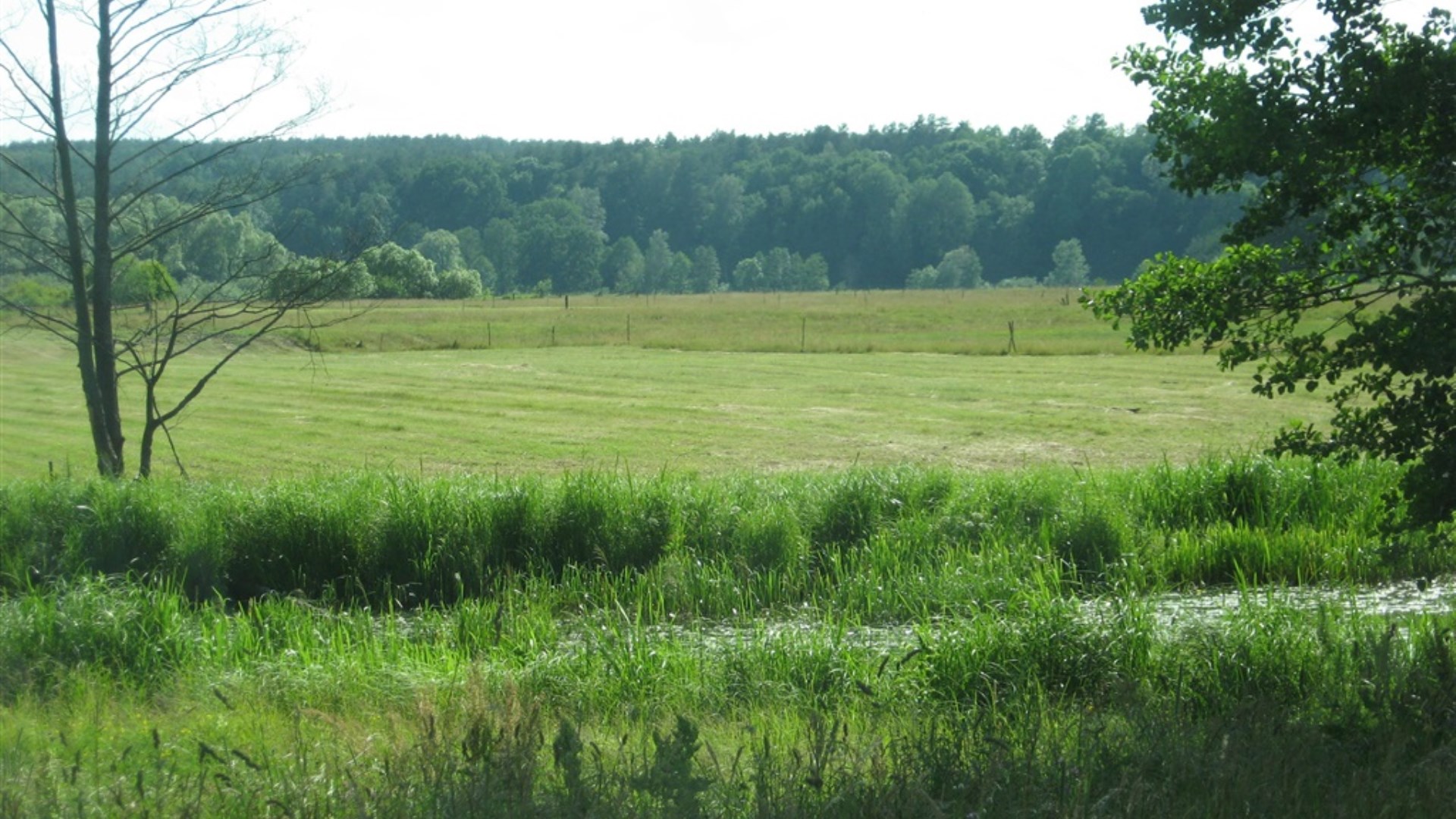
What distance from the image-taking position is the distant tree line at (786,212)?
96312 millimetres

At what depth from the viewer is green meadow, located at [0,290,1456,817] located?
4250mm

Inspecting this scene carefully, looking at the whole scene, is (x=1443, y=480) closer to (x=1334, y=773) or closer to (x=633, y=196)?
(x=1334, y=773)

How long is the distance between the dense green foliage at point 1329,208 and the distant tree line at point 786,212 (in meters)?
25.9

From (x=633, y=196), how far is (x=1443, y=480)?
170 metres

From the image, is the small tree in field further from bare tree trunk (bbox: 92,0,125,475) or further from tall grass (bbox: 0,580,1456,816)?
tall grass (bbox: 0,580,1456,816)

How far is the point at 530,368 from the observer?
134 ft

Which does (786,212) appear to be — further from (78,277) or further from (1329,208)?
(1329,208)

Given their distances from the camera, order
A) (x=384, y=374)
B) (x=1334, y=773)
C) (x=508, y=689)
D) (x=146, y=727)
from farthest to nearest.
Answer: (x=384, y=374) < (x=508, y=689) < (x=146, y=727) < (x=1334, y=773)

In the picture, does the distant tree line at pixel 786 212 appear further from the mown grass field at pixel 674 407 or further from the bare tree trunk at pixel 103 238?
the bare tree trunk at pixel 103 238

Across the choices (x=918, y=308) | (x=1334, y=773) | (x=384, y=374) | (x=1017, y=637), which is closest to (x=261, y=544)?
(x=1017, y=637)

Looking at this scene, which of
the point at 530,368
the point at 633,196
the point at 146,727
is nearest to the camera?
the point at 146,727

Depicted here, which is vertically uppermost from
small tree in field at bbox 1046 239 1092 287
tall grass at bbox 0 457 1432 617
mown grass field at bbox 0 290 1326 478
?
small tree in field at bbox 1046 239 1092 287

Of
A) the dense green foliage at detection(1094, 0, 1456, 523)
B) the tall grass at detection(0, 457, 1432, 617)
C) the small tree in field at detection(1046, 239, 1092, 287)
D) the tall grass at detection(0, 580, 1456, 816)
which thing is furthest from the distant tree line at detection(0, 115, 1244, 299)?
the dense green foliage at detection(1094, 0, 1456, 523)

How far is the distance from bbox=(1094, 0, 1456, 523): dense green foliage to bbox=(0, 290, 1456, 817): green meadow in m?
0.67
